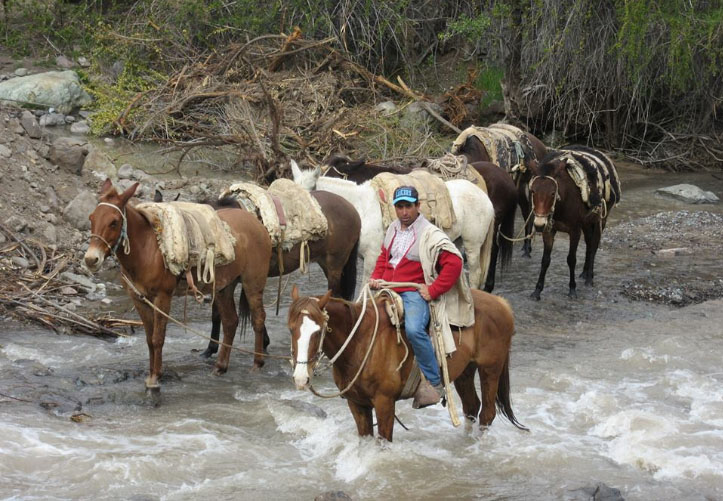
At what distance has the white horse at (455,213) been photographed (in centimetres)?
859

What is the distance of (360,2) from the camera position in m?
16.5

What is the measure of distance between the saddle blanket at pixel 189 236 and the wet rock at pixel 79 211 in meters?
4.44

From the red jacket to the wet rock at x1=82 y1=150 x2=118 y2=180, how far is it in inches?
316

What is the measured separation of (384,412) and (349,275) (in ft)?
10.9

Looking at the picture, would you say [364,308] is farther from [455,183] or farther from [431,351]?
[455,183]

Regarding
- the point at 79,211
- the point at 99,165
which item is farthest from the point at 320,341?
the point at 99,165

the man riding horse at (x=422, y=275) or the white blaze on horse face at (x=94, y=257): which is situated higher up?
the man riding horse at (x=422, y=275)

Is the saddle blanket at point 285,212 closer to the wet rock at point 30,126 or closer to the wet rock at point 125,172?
the wet rock at point 125,172

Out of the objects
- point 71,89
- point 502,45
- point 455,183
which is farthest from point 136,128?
point 502,45

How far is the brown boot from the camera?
5383 mm

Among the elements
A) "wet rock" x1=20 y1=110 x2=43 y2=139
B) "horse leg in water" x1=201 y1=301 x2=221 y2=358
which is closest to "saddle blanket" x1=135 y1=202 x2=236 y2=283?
"horse leg in water" x1=201 y1=301 x2=221 y2=358

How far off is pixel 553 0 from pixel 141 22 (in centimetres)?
757

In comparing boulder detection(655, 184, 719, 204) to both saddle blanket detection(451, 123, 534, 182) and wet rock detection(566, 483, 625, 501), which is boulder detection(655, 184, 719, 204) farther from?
wet rock detection(566, 483, 625, 501)

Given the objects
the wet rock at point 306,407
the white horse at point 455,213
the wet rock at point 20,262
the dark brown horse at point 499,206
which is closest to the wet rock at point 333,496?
the wet rock at point 306,407
